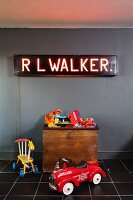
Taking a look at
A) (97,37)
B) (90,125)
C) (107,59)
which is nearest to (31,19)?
(97,37)

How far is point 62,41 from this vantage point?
365 centimetres

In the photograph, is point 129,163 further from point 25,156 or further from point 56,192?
point 25,156

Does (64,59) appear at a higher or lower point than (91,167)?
higher

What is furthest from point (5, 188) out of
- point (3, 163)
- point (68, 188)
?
point (3, 163)

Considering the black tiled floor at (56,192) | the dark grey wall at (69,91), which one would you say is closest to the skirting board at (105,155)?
the dark grey wall at (69,91)

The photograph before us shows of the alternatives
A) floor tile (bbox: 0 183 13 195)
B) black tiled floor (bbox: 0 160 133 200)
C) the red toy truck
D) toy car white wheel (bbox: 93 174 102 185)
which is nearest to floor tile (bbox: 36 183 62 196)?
black tiled floor (bbox: 0 160 133 200)

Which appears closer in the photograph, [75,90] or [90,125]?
[90,125]

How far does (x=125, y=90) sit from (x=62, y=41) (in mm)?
1347

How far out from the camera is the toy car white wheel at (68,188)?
2.52 metres

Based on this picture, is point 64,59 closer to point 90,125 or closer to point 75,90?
point 75,90

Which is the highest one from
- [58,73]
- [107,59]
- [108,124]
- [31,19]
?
[31,19]

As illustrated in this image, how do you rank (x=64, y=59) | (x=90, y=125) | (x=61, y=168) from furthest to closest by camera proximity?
1. (x=64, y=59)
2. (x=90, y=125)
3. (x=61, y=168)

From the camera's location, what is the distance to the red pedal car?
98.9 inches

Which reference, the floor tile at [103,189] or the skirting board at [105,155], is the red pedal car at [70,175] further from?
the skirting board at [105,155]
